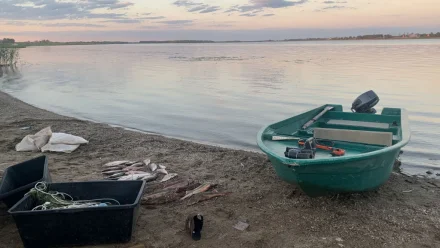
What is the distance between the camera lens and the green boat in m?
4.99

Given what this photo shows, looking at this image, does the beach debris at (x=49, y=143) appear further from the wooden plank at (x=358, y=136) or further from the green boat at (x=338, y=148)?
the wooden plank at (x=358, y=136)

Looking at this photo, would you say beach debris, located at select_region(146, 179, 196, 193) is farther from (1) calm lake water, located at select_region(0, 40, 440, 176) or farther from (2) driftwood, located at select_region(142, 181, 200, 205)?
(1) calm lake water, located at select_region(0, 40, 440, 176)

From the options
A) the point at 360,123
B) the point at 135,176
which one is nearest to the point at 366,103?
the point at 360,123

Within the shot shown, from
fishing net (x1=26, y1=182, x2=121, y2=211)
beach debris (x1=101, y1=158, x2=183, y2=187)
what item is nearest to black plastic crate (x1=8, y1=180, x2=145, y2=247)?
fishing net (x1=26, y1=182, x2=121, y2=211)

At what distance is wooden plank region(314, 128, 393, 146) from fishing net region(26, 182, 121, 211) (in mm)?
4089

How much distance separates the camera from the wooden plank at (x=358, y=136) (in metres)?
6.56

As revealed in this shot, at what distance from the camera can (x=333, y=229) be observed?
16.2ft

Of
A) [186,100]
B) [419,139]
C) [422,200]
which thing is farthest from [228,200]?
[186,100]

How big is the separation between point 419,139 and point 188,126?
24.0 ft

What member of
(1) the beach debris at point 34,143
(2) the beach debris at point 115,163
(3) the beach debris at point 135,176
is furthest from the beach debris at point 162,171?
(1) the beach debris at point 34,143

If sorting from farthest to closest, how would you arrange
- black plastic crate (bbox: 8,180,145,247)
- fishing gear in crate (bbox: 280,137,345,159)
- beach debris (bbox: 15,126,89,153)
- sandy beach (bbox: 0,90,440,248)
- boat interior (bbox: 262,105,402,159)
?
beach debris (bbox: 15,126,89,153) < boat interior (bbox: 262,105,402,159) < fishing gear in crate (bbox: 280,137,345,159) < sandy beach (bbox: 0,90,440,248) < black plastic crate (bbox: 8,180,145,247)

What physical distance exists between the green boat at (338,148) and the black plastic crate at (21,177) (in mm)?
3411

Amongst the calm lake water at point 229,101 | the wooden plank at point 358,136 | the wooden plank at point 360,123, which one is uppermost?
the wooden plank at point 358,136

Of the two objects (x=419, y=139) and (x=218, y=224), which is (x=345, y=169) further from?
(x=419, y=139)
